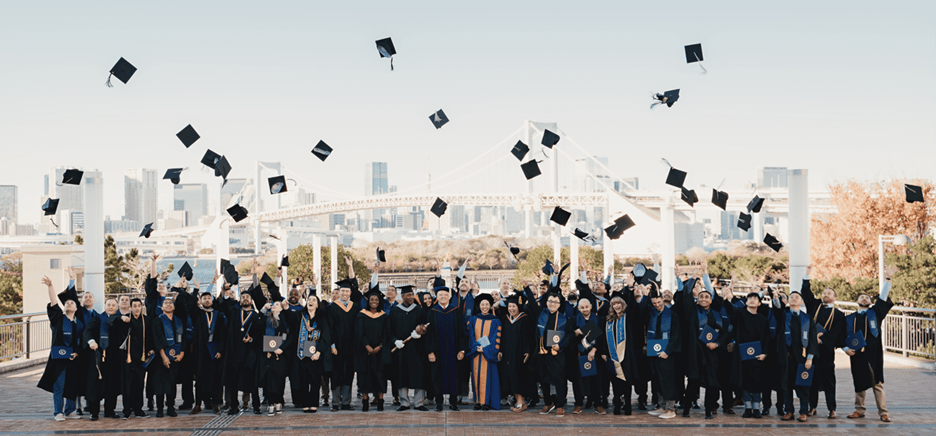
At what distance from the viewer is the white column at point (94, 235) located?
1006 cm

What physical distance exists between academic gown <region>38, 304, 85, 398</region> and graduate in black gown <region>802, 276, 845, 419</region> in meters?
7.05

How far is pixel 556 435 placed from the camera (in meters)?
6.48

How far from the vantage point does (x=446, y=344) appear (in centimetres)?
789

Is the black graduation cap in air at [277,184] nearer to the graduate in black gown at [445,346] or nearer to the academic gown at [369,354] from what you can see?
the academic gown at [369,354]

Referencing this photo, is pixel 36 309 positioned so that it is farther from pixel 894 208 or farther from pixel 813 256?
pixel 894 208

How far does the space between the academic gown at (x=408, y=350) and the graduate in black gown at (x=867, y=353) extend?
4.11 meters

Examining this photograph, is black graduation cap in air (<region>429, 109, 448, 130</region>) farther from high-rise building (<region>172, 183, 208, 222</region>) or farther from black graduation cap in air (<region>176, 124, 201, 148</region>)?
high-rise building (<region>172, 183, 208, 222</region>)

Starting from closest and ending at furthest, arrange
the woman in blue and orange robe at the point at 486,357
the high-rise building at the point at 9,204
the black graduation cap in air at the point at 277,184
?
the woman in blue and orange robe at the point at 486,357 → the black graduation cap in air at the point at 277,184 → the high-rise building at the point at 9,204

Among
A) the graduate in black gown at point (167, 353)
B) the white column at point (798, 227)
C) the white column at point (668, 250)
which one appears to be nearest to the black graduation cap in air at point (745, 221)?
the white column at point (798, 227)

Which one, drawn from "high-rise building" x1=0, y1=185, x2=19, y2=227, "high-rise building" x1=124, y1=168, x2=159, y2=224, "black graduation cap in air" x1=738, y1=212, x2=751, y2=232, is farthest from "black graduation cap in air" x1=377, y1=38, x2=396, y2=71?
"high-rise building" x1=0, y1=185, x2=19, y2=227

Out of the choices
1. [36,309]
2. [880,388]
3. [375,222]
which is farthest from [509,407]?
[375,222]

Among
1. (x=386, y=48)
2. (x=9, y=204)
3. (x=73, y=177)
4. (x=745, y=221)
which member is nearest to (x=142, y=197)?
(x=9, y=204)

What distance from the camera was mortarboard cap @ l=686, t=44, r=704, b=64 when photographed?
11383 millimetres

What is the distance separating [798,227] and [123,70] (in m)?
9.65
